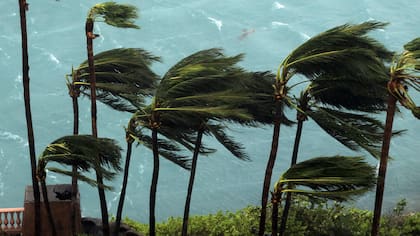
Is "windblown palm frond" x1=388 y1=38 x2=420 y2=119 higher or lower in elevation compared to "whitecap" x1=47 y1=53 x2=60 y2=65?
higher

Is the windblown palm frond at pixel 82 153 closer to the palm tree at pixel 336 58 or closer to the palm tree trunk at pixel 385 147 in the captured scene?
the palm tree at pixel 336 58

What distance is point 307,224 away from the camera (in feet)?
54.7

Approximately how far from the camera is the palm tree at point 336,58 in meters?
→ 11.1

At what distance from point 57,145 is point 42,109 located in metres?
40.5

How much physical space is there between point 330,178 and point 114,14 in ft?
17.2

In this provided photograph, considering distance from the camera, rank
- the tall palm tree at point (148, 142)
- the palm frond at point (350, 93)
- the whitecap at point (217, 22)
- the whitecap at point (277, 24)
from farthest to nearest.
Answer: the whitecap at point (277, 24) < the whitecap at point (217, 22) < the tall palm tree at point (148, 142) < the palm frond at point (350, 93)

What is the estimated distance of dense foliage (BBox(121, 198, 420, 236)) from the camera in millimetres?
16109

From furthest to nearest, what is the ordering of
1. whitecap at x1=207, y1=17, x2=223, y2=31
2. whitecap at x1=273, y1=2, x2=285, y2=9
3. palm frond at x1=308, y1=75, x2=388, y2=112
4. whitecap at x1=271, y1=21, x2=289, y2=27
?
whitecap at x1=273, y1=2, x2=285, y2=9 < whitecap at x1=271, y1=21, x2=289, y2=27 < whitecap at x1=207, y1=17, x2=223, y2=31 < palm frond at x1=308, y1=75, x2=388, y2=112

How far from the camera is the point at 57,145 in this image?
11.9 metres

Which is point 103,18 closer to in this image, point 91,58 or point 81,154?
point 91,58

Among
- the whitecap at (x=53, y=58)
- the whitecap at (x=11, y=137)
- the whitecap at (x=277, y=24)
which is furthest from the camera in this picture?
the whitecap at (x=277, y=24)

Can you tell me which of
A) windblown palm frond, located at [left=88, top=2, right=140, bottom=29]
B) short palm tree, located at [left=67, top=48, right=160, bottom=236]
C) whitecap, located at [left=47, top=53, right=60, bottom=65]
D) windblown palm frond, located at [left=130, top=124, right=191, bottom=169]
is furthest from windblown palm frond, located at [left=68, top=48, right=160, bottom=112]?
whitecap, located at [left=47, top=53, right=60, bottom=65]

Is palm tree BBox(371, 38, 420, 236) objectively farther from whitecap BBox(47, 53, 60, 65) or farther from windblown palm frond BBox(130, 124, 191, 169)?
whitecap BBox(47, 53, 60, 65)

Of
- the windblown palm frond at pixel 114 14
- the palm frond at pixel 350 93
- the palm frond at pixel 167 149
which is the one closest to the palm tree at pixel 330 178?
the palm frond at pixel 350 93
